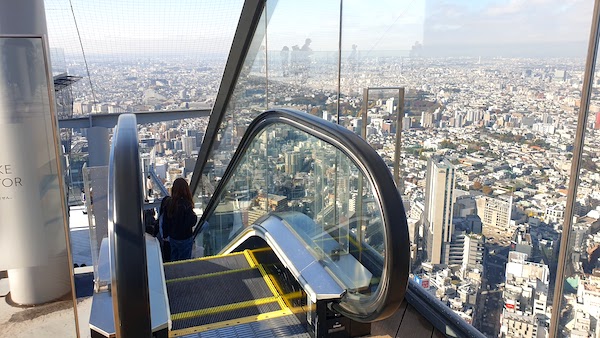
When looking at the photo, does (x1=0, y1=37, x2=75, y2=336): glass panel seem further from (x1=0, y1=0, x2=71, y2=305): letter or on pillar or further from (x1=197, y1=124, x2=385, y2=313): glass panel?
(x1=197, y1=124, x2=385, y2=313): glass panel

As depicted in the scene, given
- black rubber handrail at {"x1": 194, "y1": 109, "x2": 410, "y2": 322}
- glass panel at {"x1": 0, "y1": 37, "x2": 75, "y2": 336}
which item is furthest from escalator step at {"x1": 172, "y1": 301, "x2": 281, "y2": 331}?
glass panel at {"x1": 0, "y1": 37, "x2": 75, "y2": 336}

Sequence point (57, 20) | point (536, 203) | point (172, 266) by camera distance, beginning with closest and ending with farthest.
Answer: point (536, 203) → point (172, 266) → point (57, 20)

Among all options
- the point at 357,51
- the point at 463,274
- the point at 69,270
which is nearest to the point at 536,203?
the point at 463,274

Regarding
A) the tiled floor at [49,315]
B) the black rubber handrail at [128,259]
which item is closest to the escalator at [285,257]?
the black rubber handrail at [128,259]

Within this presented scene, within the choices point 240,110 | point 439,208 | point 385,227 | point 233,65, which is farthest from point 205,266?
point 233,65

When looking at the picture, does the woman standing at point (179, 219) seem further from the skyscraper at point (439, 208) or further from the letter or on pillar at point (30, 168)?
the skyscraper at point (439, 208)

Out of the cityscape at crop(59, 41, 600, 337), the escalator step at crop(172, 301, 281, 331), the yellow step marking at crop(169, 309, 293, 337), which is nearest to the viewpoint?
the cityscape at crop(59, 41, 600, 337)

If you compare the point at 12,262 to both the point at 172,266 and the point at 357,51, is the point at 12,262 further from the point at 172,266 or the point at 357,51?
the point at 357,51
